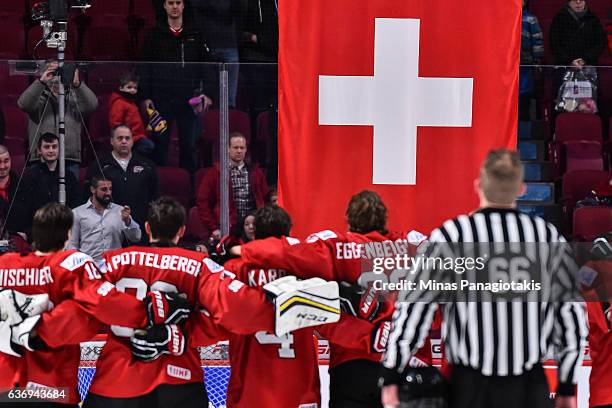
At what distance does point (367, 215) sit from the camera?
4.61m

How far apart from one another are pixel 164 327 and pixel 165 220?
1.59ft

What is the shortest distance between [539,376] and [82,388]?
2962 millimetres

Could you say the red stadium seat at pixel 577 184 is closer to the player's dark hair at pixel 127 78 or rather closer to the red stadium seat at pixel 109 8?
the player's dark hair at pixel 127 78

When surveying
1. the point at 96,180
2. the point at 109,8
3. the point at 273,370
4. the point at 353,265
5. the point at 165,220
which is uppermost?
the point at 109,8

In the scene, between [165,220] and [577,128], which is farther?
[577,128]

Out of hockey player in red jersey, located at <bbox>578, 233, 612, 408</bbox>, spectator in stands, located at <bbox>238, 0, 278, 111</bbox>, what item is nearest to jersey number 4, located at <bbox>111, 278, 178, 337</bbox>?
hockey player in red jersey, located at <bbox>578, 233, 612, 408</bbox>

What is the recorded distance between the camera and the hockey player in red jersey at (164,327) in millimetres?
4324

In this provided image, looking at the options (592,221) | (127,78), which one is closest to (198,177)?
(127,78)

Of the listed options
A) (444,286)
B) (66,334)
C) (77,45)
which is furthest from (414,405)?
(77,45)

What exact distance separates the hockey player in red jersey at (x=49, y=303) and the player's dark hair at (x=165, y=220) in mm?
323

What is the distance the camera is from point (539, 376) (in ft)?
11.7

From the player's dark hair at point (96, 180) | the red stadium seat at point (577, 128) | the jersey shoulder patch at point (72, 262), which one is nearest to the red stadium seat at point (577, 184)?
the red stadium seat at point (577, 128)

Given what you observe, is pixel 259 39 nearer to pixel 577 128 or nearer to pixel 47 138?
pixel 577 128

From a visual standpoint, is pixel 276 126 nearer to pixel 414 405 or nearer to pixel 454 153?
pixel 454 153
